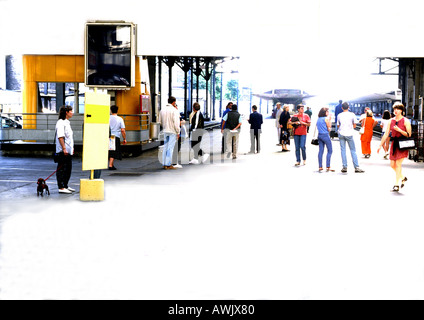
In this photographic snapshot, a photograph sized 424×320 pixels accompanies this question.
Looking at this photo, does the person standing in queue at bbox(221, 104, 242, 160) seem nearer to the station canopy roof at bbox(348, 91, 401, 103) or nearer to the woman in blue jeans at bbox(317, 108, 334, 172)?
the woman in blue jeans at bbox(317, 108, 334, 172)

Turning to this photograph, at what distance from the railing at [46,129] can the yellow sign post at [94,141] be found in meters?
10.2

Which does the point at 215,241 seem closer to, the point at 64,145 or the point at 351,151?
the point at 64,145

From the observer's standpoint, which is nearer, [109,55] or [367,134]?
[367,134]

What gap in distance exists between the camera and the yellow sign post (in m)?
10.9

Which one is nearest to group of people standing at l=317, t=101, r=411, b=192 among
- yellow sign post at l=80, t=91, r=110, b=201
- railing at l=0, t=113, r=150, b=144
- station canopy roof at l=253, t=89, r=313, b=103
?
yellow sign post at l=80, t=91, r=110, b=201

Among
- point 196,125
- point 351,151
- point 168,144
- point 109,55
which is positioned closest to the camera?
point 351,151

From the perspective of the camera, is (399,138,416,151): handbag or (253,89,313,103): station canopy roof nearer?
(399,138,416,151): handbag

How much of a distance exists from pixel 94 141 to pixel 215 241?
4.57m

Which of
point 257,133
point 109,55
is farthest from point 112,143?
point 257,133

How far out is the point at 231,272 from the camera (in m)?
5.92

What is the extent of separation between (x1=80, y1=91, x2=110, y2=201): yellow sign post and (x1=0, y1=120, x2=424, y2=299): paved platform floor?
1.08ft

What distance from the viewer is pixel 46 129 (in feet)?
71.7
